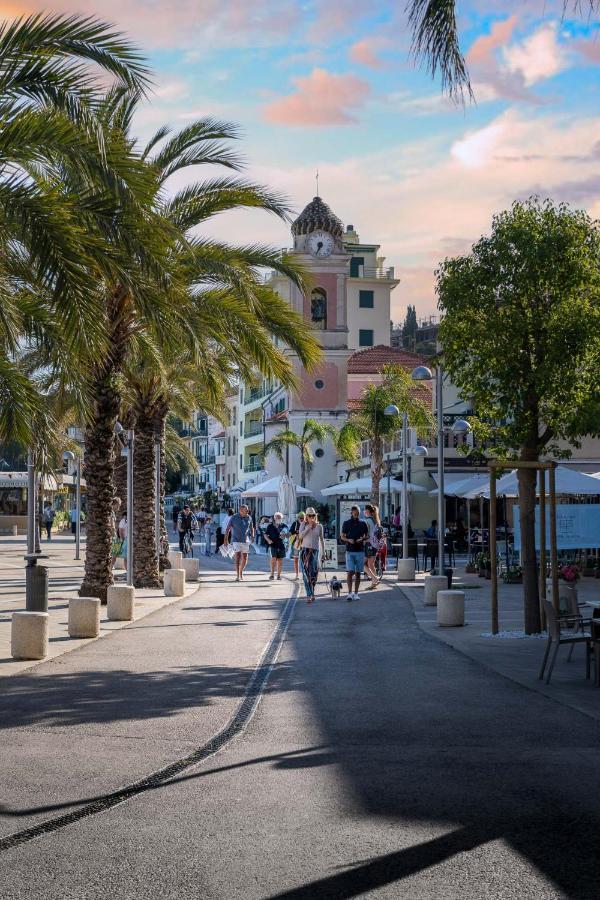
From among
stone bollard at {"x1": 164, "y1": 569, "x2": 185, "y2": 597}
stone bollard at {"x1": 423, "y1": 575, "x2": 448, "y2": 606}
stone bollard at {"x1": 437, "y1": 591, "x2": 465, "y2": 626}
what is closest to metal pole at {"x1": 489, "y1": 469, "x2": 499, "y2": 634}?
stone bollard at {"x1": 437, "y1": 591, "x2": 465, "y2": 626}

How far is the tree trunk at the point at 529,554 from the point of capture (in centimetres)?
1741

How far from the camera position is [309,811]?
22.7 ft

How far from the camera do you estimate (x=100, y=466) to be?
21.8 meters

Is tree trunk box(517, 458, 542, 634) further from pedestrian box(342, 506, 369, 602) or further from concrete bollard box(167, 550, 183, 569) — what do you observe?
concrete bollard box(167, 550, 183, 569)

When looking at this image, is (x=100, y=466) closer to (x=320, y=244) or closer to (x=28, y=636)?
(x=28, y=636)

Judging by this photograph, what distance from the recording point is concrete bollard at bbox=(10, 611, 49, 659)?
1434 cm

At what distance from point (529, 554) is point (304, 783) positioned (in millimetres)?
10281

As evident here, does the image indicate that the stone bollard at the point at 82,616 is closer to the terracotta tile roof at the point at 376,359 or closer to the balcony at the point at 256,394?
the terracotta tile roof at the point at 376,359

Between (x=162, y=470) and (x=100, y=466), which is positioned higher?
(x=162, y=470)

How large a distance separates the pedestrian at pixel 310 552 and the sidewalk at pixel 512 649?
77.9 inches


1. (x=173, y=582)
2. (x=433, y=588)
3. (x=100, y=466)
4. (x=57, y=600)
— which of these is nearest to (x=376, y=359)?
(x=173, y=582)

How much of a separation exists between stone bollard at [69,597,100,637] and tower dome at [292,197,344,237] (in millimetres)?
63005

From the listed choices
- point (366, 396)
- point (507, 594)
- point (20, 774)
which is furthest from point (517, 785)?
point (366, 396)

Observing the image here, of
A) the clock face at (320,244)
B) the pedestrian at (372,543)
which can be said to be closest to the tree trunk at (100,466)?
the pedestrian at (372,543)
